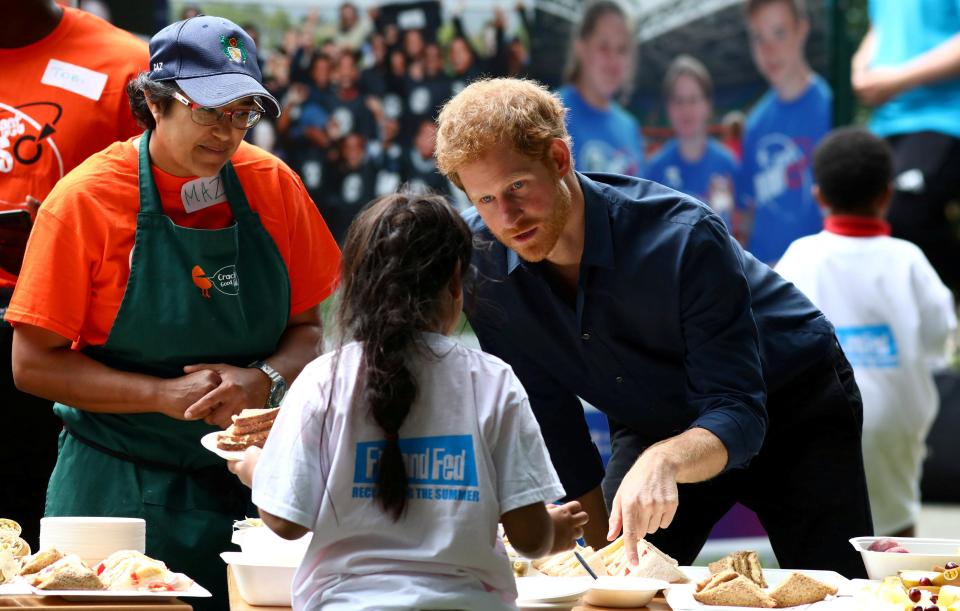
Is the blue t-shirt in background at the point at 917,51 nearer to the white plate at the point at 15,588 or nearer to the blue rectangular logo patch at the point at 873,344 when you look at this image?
the blue rectangular logo patch at the point at 873,344

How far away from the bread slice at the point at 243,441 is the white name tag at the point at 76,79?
3.75ft

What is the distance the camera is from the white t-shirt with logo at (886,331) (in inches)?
205

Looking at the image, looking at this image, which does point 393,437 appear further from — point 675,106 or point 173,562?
point 675,106

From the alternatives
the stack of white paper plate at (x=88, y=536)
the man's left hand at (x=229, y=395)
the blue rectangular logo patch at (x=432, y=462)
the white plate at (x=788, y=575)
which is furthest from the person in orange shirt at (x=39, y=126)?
the white plate at (x=788, y=575)

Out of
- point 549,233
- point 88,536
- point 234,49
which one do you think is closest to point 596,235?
point 549,233

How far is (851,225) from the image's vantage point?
524 centimetres

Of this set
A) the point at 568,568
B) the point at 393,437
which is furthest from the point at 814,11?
the point at 393,437

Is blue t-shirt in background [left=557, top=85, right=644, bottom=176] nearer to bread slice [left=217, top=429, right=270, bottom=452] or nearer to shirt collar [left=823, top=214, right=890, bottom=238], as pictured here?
shirt collar [left=823, top=214, right=890, bottom=238]

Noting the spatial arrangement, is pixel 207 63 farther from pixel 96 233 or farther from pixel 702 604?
pixel 702 604

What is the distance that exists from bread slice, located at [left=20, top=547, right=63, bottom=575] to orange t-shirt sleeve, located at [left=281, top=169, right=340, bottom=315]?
87 cm

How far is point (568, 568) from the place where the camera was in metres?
2.61

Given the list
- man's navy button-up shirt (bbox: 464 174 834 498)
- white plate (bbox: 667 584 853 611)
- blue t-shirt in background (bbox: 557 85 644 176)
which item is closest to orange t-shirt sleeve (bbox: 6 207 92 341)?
man's navy button-up shirt (bbox: 464 174 834 498)

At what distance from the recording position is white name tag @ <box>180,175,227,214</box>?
2.97 metres

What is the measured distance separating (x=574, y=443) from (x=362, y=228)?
1.28 m
